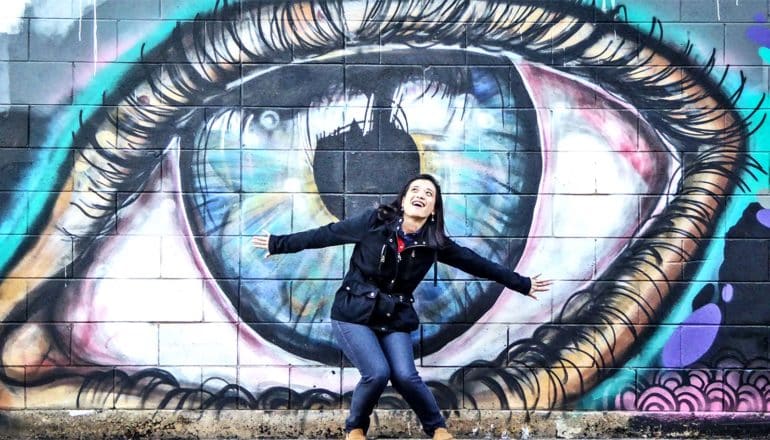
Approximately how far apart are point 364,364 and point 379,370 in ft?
0.30

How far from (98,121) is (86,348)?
142 cm

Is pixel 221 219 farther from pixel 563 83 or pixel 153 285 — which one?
pixel 563 83

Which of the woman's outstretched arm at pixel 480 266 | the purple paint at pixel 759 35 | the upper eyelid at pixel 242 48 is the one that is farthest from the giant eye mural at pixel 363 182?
the woman's outstretched arm at pixel 480 266

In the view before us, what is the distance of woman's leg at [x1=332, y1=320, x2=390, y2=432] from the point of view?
5480 millimetres

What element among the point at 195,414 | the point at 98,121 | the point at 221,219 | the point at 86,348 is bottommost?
the point at 195,414

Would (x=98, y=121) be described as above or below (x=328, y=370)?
above

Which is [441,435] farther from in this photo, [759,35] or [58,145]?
[759,35]

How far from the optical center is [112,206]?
6527 mm

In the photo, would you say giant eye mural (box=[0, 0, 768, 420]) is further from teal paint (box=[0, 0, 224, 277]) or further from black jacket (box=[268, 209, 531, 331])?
black jacket (box=[268, 209, 531, 331])

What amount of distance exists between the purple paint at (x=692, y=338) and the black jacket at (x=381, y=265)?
1381mm

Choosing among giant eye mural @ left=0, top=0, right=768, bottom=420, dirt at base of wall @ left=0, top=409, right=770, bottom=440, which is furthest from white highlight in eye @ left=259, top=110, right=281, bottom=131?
dirt at base of wall @ left=0, top=409, right=770, bottom=440

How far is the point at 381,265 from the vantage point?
18.4 ft

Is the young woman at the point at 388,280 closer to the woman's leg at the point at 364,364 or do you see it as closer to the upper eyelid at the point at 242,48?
the woman's leg at the point at 364,364

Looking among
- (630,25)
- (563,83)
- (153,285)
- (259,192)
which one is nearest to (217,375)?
(153,285)
